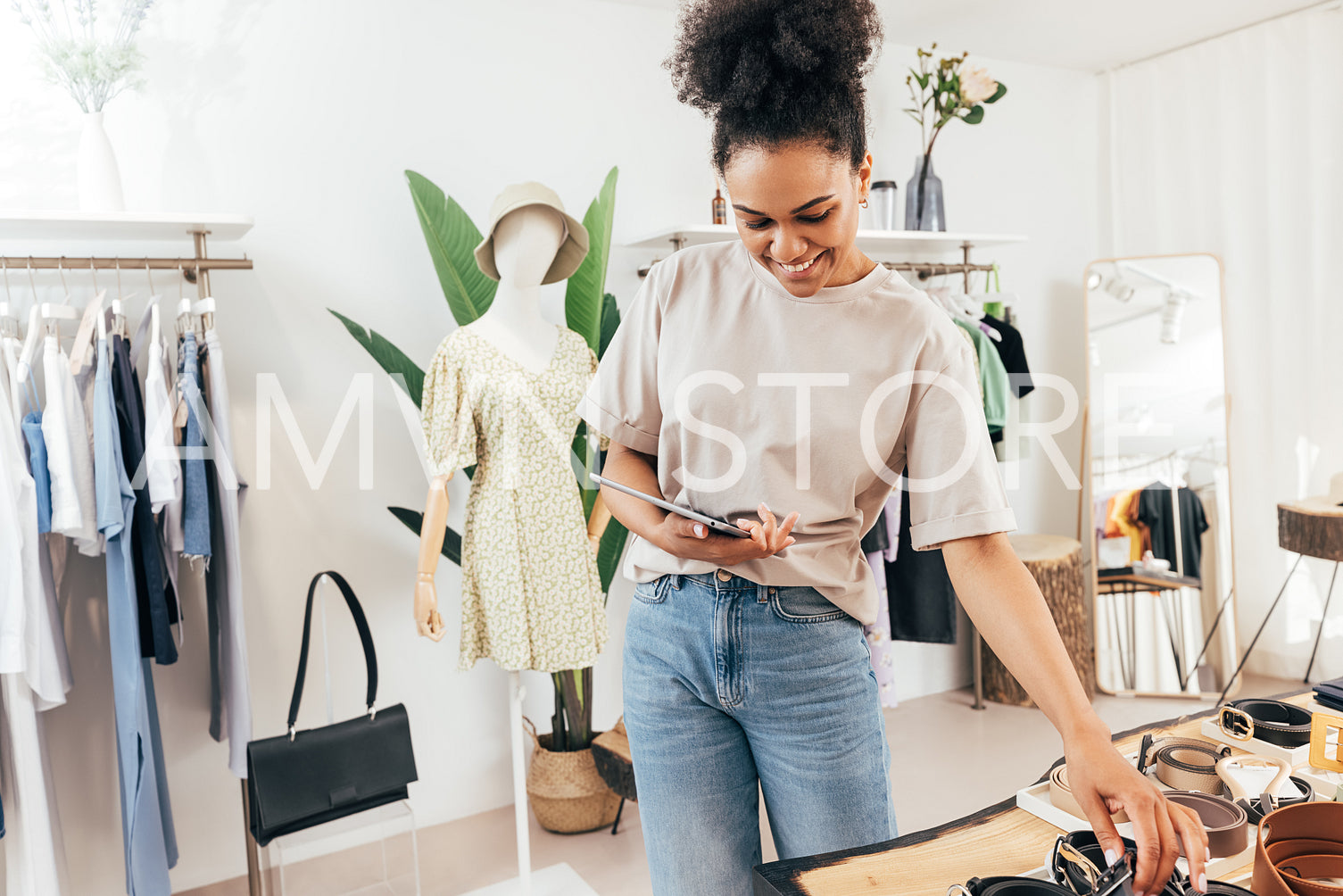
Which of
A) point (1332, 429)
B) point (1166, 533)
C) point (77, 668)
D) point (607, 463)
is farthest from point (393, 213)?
point (1332, 429)

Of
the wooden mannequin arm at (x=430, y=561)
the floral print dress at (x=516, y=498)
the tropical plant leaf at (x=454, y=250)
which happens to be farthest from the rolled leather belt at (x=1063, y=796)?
the tropical plant leaf at (x=454, y=250)

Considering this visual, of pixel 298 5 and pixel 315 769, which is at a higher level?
pixel 298 5

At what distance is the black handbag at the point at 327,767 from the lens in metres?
2.09

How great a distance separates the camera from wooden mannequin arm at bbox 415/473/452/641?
2215mm

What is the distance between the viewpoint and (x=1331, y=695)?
1244mm

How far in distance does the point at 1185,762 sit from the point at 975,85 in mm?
2828

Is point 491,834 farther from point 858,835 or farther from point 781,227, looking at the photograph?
point 781,227

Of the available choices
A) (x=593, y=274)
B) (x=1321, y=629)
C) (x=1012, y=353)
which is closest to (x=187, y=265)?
(x=593, y=274)

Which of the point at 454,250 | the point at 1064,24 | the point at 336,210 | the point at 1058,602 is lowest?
the point at 1058,602

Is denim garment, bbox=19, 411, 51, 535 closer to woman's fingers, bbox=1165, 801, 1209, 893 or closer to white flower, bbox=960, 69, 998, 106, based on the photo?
woman's fingers, bbox=1165, 801, 1209, 893

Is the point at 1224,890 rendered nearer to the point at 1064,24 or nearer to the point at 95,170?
the point at 95,170

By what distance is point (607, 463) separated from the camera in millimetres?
1246

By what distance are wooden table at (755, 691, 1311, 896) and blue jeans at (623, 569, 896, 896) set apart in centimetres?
11

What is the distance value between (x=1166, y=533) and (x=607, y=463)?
3275mm
